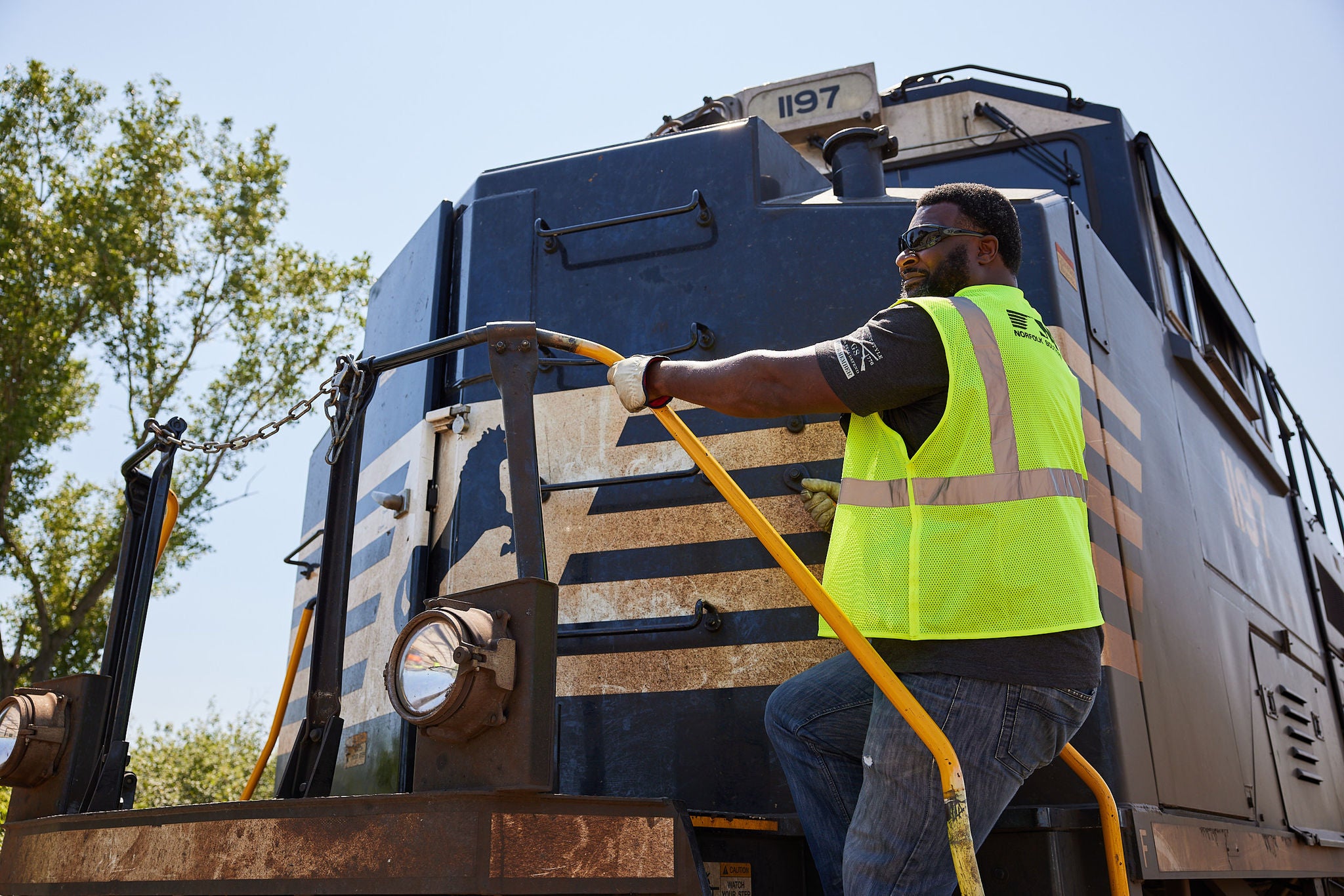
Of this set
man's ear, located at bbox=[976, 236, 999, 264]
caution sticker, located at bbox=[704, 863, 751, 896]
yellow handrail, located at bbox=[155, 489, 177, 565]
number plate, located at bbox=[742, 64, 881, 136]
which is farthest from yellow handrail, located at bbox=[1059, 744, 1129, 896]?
number plate, located at bbox=[742, 64, 881, 136]

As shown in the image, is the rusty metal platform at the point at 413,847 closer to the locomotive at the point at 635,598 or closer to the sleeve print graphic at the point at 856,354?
the locomotive at the point at 635,598

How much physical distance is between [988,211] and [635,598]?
1.17 metres

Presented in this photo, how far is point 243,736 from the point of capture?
660 inches

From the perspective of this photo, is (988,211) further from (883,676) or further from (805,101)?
(805,101)

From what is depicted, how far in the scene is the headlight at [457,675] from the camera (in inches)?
60.6

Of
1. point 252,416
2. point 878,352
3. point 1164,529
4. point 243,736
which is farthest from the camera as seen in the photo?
point 243,736

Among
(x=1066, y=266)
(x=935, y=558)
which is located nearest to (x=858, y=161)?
(x=1066, y=266)

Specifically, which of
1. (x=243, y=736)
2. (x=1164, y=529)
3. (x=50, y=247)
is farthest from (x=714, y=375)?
(x=243, y=736)

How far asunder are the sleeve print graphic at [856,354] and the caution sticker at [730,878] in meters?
0.97

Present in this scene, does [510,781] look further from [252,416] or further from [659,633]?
[252,416]

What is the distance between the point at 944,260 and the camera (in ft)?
6.88

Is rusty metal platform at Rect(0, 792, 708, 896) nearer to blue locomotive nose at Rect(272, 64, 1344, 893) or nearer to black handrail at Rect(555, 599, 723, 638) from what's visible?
blue locomotive nose at Rect(272, 64, 1344, 893)

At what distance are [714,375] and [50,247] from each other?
1246 centimetres

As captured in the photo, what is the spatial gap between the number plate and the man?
2.54 meters
